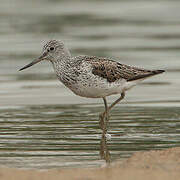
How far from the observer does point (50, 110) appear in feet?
45.1

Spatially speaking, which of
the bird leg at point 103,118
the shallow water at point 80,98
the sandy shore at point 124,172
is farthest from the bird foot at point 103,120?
the sandy shore at point 124,172

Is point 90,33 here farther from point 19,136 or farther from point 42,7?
point 19,136

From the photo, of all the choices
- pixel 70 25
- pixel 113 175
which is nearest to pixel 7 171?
pixel 113 175

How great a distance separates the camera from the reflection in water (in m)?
10.2

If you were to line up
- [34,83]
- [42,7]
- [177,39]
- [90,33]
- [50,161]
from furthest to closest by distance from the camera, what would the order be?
[42,7], [90,33], [177,39], [34,83], [50,161]

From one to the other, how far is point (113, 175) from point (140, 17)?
59.3 feet

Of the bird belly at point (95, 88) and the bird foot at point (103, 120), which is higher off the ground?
Result: the bird belly at point (95, 88)

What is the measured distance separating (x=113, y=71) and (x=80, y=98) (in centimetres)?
249

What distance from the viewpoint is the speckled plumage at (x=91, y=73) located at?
12227 millimetres

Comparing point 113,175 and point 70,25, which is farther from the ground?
point 113,175

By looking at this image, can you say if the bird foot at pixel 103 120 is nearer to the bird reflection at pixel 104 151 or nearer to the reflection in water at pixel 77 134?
the reflection in water at pixel 77 134

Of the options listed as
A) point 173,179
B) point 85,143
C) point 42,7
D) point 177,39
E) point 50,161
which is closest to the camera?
point 173,179

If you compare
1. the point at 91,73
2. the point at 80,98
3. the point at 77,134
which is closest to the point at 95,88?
the point at 91,73

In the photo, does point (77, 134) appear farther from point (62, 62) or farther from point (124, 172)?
point (124, 172)
